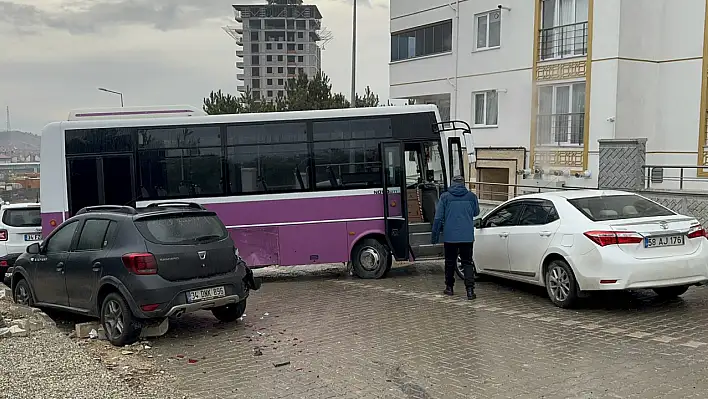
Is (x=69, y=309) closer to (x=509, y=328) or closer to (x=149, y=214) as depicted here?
(x=149, y=214)

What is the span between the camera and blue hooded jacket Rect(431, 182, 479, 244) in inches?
389

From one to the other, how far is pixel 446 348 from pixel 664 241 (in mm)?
3313

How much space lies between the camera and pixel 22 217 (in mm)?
13586

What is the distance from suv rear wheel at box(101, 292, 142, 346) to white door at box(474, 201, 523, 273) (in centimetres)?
558

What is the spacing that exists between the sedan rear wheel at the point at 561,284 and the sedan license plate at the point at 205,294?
452cm

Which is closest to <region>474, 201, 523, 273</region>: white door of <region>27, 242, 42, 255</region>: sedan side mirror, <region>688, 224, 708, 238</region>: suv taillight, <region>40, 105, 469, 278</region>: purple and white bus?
<region>40, 105, 469, 278</region>: purple and white bus

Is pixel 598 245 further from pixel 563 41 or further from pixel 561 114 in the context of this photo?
pixel 563 41

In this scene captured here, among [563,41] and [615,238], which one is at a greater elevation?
[563,41]

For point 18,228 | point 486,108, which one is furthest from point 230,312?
point 486,108

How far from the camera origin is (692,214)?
13664 mm

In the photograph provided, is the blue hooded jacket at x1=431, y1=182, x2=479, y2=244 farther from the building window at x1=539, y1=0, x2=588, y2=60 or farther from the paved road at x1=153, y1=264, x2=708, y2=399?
the building window at x1=539, y1=0, x2=588, y2=60

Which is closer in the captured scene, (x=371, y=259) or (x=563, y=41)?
(x=371, y=259)

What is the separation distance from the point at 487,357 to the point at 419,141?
6269 mm

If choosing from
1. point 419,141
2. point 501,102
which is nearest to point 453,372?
point 419,141
